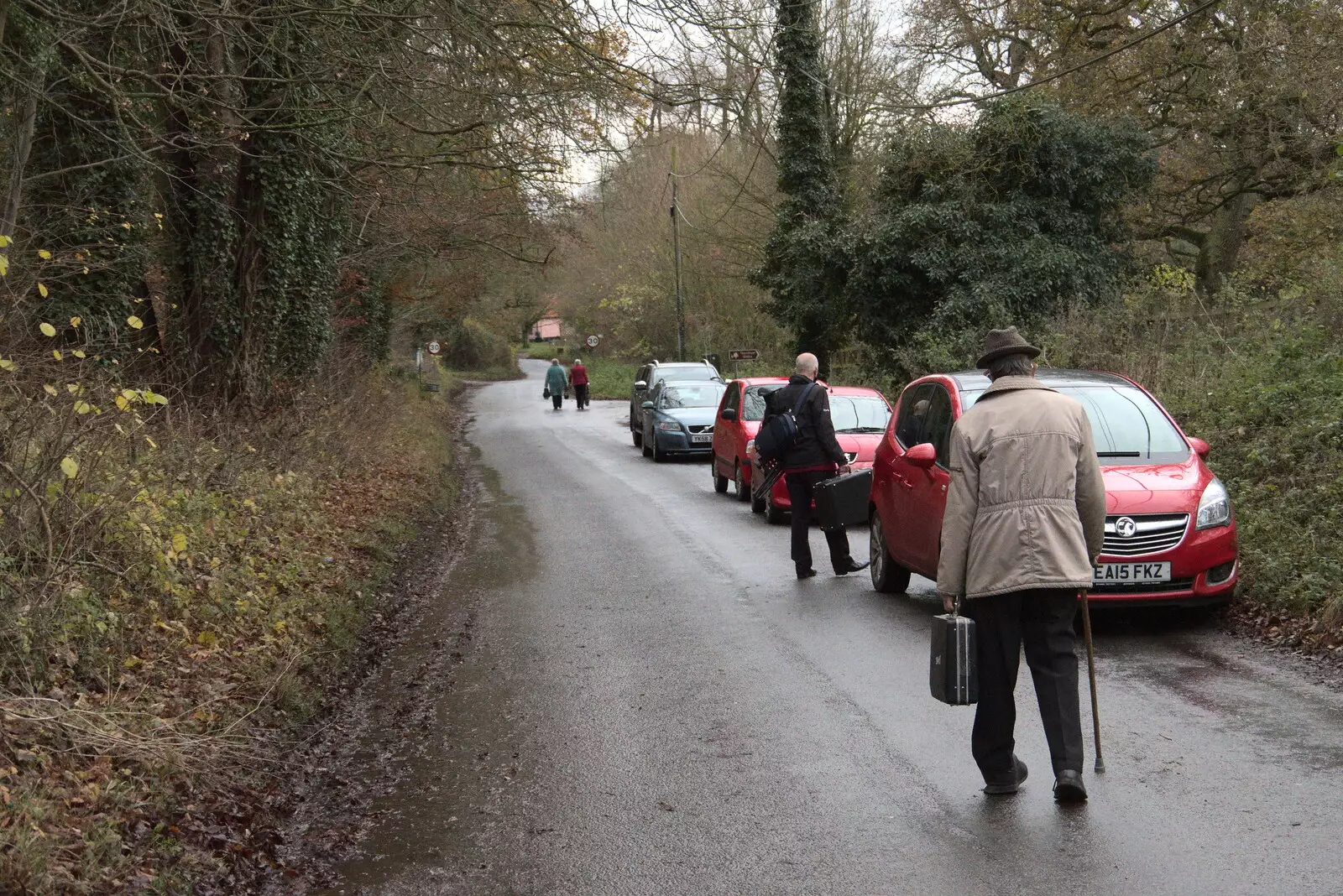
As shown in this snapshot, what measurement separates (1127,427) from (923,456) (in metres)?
1.65

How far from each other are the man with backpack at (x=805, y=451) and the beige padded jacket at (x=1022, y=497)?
608 cm

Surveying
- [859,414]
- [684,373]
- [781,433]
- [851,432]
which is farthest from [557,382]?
[781,433]

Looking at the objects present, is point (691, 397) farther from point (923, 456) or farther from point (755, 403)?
point (923, 456)

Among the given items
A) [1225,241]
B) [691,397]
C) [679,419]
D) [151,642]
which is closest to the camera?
[151,642]

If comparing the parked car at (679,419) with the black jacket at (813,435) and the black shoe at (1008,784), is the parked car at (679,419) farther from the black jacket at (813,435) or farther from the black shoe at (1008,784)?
the black shoe at (1008,784)

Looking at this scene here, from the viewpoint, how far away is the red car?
28.7 ft

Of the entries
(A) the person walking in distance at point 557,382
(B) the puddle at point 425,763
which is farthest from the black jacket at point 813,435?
(A) the person walking in distance at point 557,382

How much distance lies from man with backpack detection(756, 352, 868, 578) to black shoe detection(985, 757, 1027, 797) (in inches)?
242

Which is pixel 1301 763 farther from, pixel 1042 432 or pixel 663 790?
pixel 663 790

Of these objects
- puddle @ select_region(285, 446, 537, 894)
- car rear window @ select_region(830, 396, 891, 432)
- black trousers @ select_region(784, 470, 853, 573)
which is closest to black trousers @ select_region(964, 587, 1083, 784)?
puddle @ select_region(285, 446, 537, 894)

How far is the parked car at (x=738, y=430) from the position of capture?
18.5 metres

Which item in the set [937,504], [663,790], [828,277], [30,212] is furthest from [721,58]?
[828,277]

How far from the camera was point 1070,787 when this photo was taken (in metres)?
5.38

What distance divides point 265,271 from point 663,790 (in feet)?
41.5
